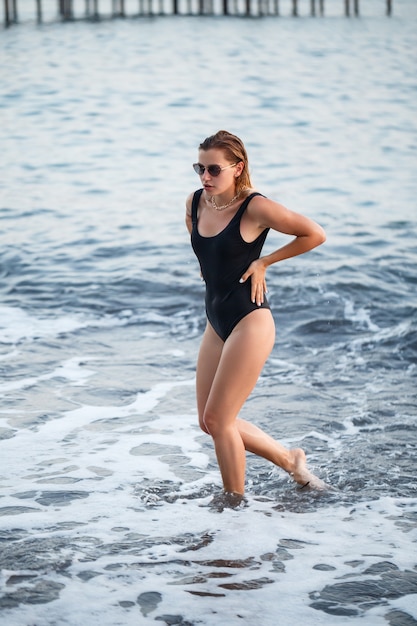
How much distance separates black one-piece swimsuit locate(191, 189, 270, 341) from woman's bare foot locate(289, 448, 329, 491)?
A: 0.94 meters

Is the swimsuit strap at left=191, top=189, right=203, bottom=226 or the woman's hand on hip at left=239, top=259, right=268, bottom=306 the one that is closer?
the woman's hand on hip at left=239, top=259, right=268, bottom=306

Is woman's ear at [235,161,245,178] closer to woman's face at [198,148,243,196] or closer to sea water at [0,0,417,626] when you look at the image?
woman's face at [198,148,243,196]

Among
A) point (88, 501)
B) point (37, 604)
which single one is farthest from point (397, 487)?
point (37, 604)

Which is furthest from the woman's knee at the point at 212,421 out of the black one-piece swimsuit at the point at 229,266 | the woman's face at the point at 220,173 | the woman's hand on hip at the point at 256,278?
the woman's face at the point at 220,173

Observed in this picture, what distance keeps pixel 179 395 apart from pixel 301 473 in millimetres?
2159

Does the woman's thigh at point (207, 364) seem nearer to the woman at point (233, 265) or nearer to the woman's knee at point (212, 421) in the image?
the woman at point (233, 265)

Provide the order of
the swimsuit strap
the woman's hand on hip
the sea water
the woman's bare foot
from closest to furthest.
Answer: the sea water → the woman's hand on hip → the swimsuit strap → the woman's bare foot

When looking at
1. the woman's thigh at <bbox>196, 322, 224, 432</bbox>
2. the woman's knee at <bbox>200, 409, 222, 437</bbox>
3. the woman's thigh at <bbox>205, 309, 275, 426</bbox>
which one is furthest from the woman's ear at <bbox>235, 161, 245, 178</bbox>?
the woman's knee at <bbox>200, 409, 222, 437</bbox>

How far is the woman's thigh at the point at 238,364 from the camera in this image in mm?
4828

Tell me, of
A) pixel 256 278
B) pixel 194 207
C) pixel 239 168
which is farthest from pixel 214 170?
pixel 256 278

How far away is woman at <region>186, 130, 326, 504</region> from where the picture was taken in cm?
484

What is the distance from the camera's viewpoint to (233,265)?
16.1 feet

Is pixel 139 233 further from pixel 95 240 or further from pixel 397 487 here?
pixel 397 487

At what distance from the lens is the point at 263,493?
216 inches
